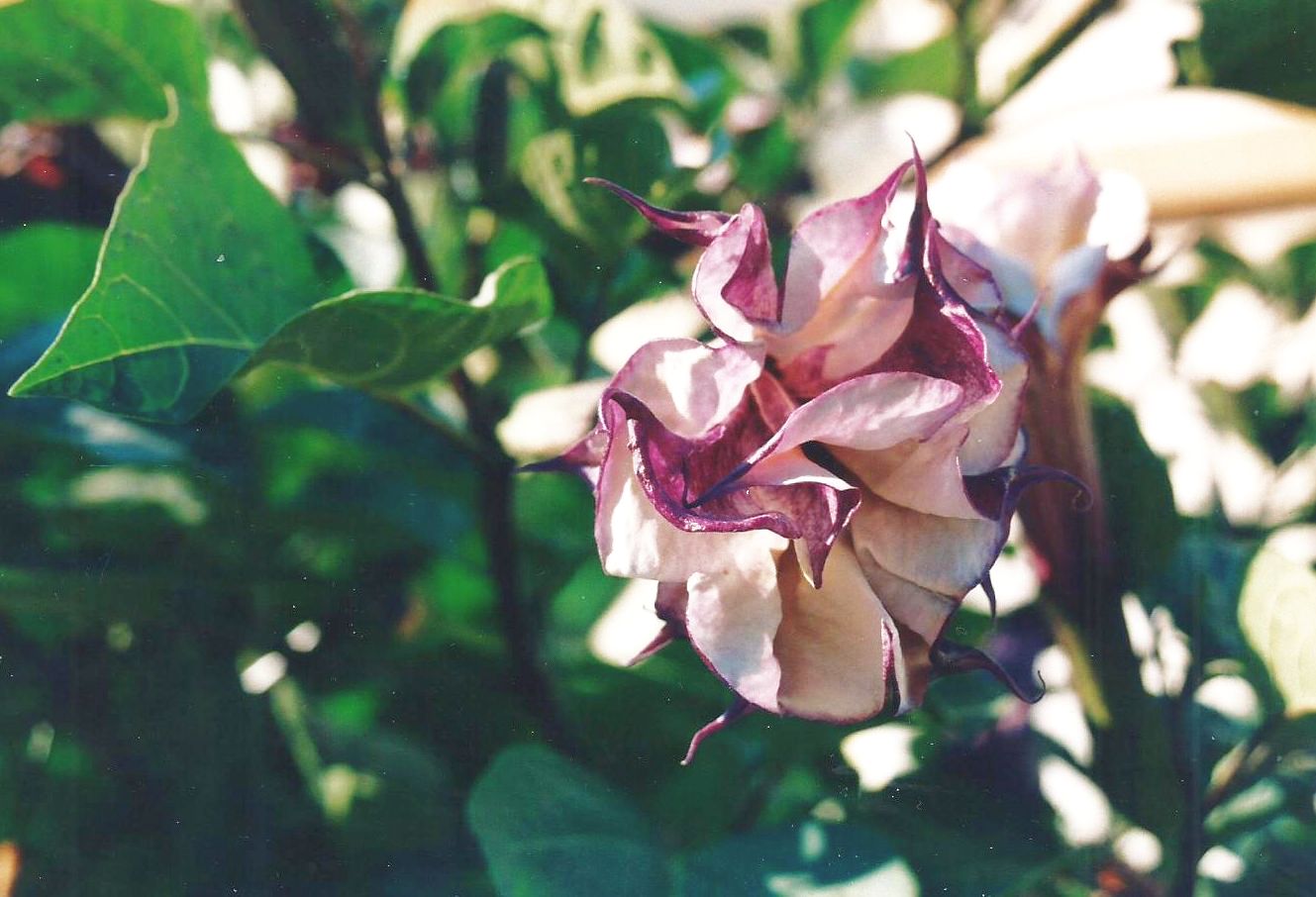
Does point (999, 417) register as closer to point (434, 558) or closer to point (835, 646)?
point (835, 646)

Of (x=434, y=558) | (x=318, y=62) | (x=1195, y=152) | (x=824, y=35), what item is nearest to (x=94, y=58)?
(x=318, y=62)

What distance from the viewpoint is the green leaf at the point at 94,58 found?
10.8 inches

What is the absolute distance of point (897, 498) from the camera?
7.2 inches

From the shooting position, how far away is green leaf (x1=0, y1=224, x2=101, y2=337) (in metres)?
0.33

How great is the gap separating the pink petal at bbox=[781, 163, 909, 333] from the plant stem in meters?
0.11

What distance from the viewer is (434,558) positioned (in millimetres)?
352

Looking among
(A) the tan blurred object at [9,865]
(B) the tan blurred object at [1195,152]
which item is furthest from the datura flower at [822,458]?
(B) the tan blurred object at [1195,152]

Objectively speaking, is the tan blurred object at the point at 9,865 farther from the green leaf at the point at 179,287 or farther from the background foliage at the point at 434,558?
the green leaf at the point at 179,287

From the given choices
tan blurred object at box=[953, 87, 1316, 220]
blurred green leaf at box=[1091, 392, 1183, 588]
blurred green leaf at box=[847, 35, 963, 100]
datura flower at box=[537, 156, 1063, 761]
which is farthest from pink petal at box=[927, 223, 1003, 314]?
tan blurred object at box=[953, 87, 1316, 220]

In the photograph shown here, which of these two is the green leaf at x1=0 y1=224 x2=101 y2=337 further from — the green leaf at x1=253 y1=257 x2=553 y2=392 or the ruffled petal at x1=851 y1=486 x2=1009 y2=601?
the ruffled petal at x1=851 y1=486 x2=1009 y2=601

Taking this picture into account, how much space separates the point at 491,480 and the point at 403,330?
68 millimetres

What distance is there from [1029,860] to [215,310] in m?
0.22

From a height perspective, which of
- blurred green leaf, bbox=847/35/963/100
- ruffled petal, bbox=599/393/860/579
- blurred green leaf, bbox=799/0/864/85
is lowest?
blurred green leaf, bbox=847/35/963/100

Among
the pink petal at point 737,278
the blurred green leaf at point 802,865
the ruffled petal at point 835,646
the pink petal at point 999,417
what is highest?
the pink petal at point 737,278
